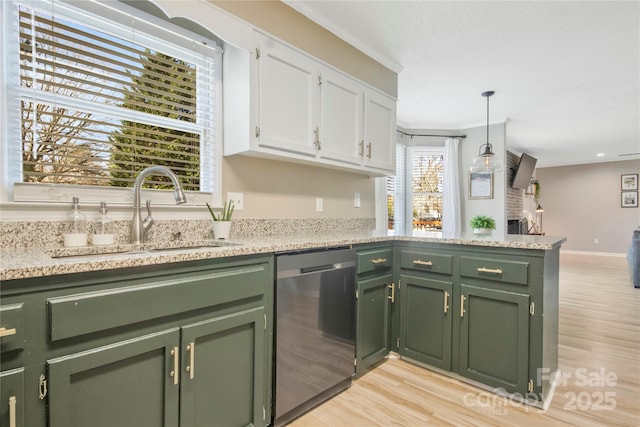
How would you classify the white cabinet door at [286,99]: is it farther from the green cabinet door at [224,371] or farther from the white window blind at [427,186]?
the white window blind at [427,186]

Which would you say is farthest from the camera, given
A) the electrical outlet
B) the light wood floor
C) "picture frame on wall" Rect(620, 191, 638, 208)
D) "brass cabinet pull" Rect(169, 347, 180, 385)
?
"picture frame on wall" Rect(620, 191, 638, 208)

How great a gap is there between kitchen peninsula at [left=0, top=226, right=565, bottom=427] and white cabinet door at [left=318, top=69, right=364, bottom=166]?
705 millimetres

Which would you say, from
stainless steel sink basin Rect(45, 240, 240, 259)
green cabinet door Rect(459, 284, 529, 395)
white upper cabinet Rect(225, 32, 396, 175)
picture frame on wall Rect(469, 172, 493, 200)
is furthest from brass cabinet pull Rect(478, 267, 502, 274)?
picture frame on wall Rect(469, 172, 493, 200)

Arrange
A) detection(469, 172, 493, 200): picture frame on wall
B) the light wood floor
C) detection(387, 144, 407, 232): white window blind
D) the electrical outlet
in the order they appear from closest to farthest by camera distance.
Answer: the light wood floor
the electrical outlet
detection(387, 144, 407, 232): white window blind
detection(469, 172, 493, 200): picture frame on wall

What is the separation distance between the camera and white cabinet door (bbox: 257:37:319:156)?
1.98 meters

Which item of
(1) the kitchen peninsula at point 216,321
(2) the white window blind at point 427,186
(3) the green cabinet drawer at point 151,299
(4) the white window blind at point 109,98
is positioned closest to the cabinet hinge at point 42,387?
(1) the kitchen peninsula at point 216,321

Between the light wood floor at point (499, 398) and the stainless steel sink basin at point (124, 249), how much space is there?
3.46 ft

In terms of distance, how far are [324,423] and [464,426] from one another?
71 cm

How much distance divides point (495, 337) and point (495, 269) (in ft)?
1.31

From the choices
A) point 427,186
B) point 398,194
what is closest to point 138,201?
point 398,194

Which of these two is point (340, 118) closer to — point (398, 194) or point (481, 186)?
point (398, 194)

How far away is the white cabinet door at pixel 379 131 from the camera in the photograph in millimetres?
2709

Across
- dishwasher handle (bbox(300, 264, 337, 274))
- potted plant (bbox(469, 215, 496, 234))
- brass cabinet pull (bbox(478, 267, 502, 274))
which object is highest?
potted plant (bbox(469, 215, 496, 234))

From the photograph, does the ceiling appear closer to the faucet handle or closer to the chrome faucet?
the chrome faucet
